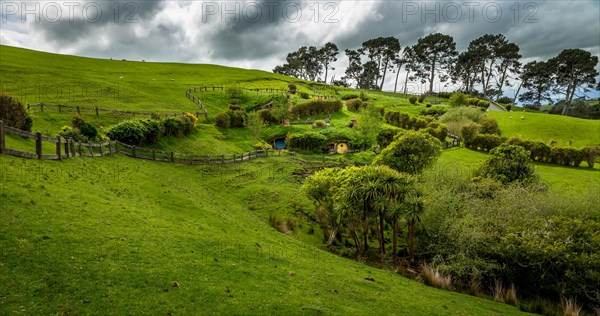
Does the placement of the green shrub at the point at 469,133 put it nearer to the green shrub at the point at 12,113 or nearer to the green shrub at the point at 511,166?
the green shrub at the point at 511,166

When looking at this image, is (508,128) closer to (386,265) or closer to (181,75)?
(386,265)

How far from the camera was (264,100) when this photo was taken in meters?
82.6

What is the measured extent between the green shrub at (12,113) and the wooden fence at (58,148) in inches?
85.0

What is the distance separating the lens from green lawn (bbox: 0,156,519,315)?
35.0ft

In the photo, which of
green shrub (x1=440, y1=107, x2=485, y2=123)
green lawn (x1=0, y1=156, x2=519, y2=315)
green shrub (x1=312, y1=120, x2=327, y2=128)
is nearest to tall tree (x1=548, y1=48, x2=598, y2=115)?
green shrub (x1=440, y1=107, x2=485, y2=123)

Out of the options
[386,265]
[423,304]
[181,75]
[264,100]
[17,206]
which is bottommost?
[386,265]

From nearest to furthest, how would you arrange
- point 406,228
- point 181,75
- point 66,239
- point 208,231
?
point 66,239 < point 208,231 < point 406,228 < point 181,75

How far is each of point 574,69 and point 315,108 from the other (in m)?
90.1

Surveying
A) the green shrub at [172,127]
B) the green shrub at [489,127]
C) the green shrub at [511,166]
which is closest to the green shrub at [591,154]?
the green shrub at [489,127]

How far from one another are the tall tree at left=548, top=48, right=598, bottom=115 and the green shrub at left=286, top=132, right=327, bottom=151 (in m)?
95.3

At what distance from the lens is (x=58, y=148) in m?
22.7

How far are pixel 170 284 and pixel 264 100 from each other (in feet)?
241

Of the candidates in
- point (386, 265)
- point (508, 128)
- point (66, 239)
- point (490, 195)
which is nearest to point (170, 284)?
point (66, 239)

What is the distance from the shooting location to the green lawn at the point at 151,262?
35.0 feet
